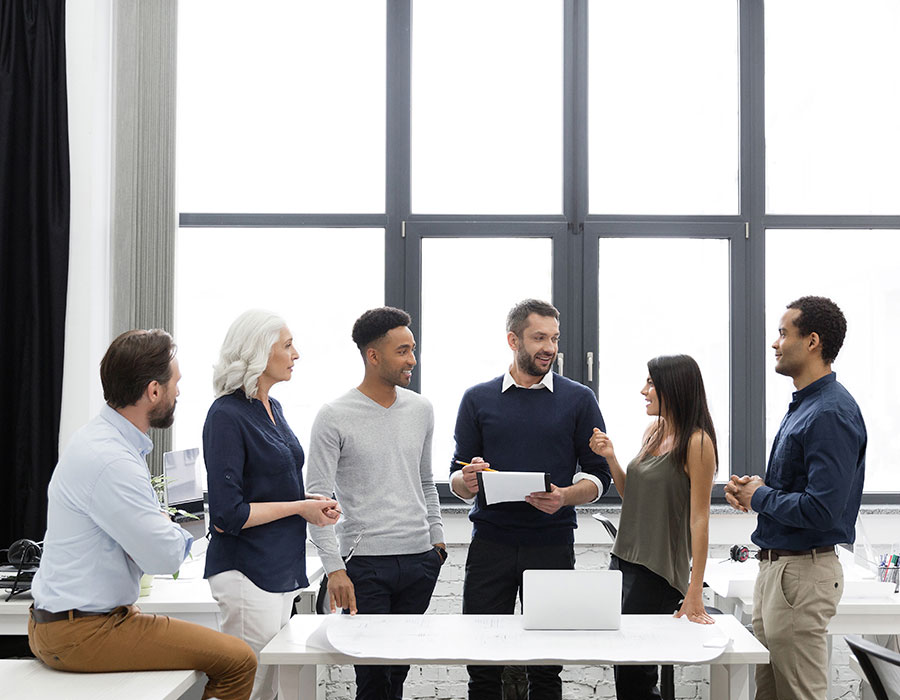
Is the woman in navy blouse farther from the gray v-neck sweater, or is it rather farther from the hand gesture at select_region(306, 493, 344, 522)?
the gray v-neck sweater

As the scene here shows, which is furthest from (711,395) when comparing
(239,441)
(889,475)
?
(239,441)

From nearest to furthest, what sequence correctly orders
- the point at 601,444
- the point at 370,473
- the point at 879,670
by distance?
the point at 879,670, the point at 370,473, the point at 601,444

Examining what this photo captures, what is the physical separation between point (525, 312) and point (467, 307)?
47.7 inches

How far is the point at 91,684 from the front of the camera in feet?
7.14

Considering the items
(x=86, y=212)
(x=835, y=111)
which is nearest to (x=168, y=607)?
(x=86, y=212)

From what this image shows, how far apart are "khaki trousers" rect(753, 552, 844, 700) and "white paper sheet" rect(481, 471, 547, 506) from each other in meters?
0.73

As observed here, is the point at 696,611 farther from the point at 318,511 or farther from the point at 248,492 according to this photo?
the point at 248,492

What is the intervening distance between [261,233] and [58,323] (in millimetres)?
980

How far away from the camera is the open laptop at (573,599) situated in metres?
2.35

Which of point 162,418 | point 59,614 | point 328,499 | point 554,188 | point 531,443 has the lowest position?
point 59,614

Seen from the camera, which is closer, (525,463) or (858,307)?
(525,463)

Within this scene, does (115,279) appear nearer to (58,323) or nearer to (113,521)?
(58,323)

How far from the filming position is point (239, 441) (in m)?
2.46

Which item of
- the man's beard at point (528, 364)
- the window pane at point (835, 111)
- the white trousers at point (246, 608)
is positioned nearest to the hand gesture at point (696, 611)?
the man's beard at point (528, 364)
